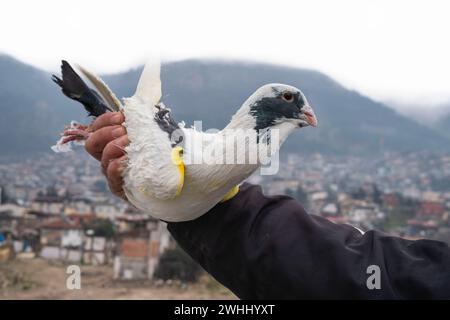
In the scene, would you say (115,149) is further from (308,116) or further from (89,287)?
(89,287)

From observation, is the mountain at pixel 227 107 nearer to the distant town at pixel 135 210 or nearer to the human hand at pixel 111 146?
the distant town at pixel 135 210

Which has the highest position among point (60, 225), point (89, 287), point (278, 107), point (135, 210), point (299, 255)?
point (278, 107)

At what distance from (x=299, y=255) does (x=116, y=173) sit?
27.0 inches

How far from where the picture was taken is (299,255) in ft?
4.81

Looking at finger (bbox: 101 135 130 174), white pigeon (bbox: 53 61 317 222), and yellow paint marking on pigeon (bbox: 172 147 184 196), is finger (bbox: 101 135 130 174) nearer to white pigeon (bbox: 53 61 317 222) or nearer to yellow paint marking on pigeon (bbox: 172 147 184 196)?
white pigeon (bbox: 53 61 317 222)

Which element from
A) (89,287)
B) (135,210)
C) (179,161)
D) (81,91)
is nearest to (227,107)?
(135,210)

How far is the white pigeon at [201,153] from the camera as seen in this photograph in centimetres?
144

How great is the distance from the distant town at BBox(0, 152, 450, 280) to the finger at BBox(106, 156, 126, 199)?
0.90 m

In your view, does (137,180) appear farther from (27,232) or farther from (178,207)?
(27,232)

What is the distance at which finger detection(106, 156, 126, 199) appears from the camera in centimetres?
158

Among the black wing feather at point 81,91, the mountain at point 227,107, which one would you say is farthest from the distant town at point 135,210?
the mountain at point 227,107

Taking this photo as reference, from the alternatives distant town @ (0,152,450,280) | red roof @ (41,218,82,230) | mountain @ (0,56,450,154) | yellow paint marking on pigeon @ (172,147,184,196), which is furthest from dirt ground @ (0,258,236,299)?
yellow paint marking on pigeon @ (172,147,184,196)

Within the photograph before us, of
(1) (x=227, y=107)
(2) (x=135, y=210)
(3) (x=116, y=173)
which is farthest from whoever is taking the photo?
(1) (x=227, y=107)

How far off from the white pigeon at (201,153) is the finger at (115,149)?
22mm
